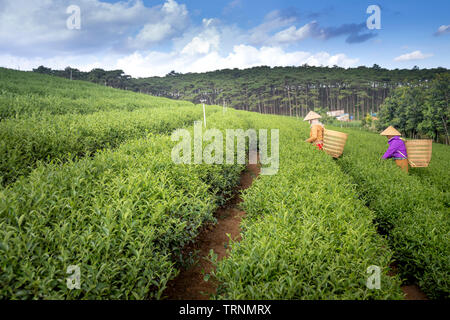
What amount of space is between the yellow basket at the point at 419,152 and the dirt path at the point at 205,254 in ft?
19.3

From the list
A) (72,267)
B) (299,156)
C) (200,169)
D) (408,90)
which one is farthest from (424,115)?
(72,267)

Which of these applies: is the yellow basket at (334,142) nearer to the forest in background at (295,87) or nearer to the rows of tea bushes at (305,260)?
the rows of tea bushes at (305,260)

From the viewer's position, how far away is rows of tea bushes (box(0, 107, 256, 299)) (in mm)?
1476

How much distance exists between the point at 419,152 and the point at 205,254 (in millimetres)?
7320

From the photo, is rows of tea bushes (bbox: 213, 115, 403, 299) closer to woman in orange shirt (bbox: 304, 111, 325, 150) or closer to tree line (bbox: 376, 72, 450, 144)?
woman in orange shirt (bbox: 304, 111, 325, 150)

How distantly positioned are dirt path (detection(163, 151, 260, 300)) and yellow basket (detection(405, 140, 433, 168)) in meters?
5.88

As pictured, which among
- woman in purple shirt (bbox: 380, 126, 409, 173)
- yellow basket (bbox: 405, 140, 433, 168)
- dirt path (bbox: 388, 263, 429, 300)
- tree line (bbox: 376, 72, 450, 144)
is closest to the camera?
dirt path (bbox: 388, 263, 429, 300)

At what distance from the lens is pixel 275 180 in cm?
381

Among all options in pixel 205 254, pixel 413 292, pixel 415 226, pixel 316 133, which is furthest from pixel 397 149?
pixel 205 254

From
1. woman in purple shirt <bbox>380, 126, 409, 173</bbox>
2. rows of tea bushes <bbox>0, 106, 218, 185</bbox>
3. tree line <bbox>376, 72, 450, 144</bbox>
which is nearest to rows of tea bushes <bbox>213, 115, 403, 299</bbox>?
rows of tea bushes <bbox>0, 106, 218, 185</bbox>

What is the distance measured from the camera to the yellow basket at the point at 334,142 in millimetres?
7330

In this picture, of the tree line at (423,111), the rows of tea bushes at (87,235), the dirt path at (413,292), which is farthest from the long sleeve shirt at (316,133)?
the tree line at (423,111)

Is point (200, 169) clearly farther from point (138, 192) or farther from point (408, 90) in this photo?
point (408, 90)

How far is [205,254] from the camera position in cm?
352
